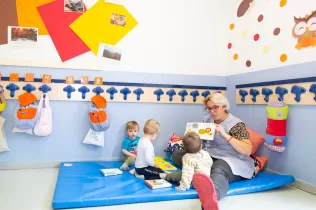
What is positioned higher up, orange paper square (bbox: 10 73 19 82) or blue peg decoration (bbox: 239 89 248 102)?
orange paper square (bbox: 10 73 19 82)

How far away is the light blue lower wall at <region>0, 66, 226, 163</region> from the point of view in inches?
103

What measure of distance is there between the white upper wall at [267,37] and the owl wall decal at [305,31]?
0.03 feet

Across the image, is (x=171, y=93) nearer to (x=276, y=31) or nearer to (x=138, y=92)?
(x=138, y=92)

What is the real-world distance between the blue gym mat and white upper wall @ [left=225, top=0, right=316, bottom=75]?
42.6 inches

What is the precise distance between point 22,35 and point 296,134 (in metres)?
2.75

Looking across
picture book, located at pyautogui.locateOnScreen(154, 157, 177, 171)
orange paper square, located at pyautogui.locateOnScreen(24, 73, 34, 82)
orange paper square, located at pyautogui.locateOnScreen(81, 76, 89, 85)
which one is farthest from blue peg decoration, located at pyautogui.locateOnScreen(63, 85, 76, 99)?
picture book, located at pyautogui.locateOnScreen(154, 157, 177, 171)

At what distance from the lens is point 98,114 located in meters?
2.66

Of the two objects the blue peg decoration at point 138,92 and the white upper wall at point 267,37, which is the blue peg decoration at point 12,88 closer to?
the blue peg decoration at point 138,92

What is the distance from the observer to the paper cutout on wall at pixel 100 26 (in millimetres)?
2770

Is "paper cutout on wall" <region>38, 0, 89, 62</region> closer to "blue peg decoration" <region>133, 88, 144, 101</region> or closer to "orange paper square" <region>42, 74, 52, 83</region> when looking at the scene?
"orange paper square" <region>42, 74, 52, 83</region>

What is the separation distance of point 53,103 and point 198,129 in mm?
1521

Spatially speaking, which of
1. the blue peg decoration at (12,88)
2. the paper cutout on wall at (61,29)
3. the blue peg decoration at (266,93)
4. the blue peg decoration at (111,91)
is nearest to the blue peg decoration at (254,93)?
the blue peg decoration at (266,93)

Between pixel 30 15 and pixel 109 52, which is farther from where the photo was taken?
pixel 109 52

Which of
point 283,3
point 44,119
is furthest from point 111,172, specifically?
point 283,3
